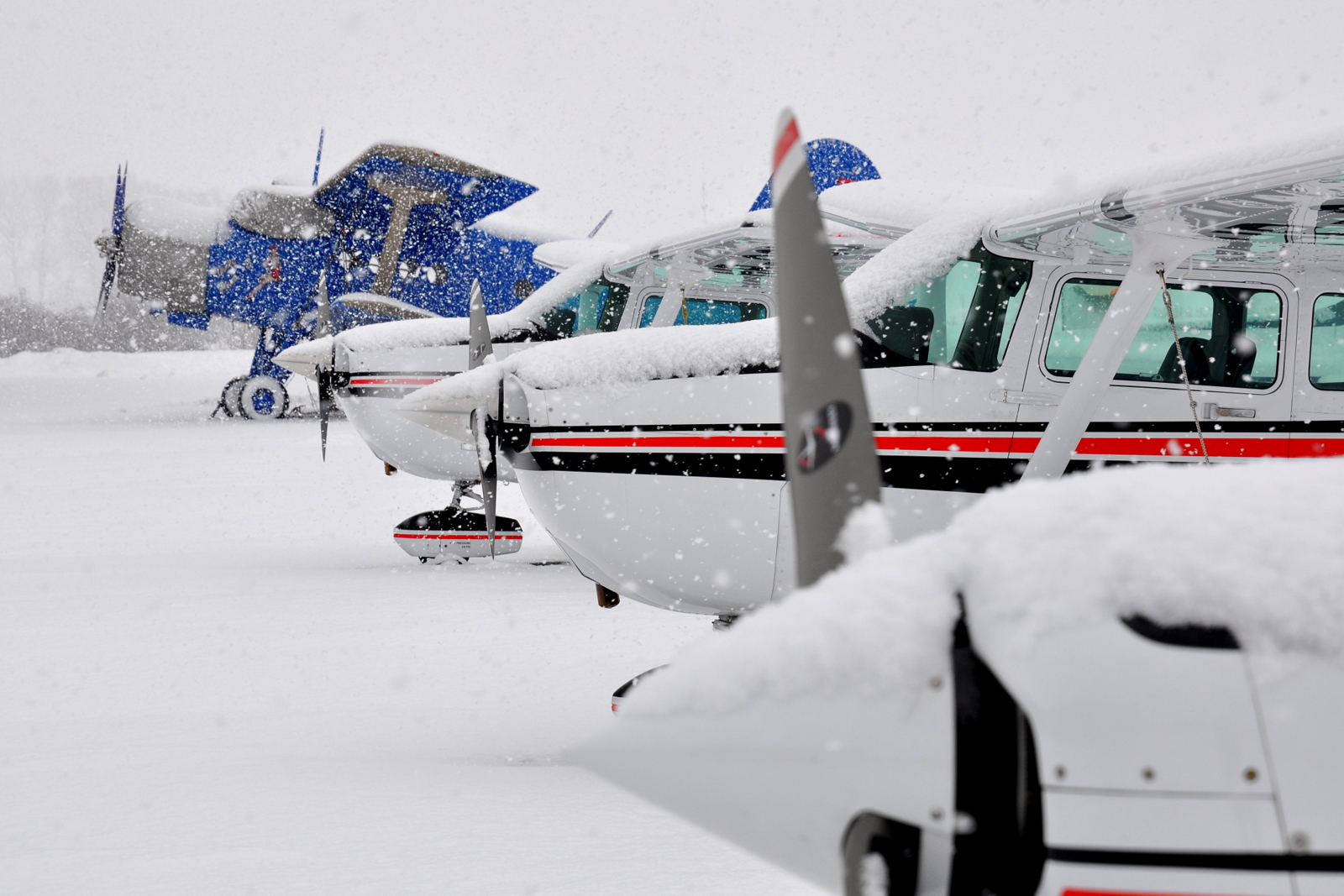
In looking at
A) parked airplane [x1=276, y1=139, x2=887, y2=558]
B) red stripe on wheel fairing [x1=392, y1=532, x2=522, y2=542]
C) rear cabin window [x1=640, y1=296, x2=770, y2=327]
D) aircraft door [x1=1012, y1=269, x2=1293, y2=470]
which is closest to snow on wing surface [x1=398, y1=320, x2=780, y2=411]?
aircraft door [x1=1012, y1=269, x2=1293, y2=470]

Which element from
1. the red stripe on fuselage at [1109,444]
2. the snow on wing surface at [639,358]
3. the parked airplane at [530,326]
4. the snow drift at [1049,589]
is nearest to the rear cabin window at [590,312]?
the parked airplane at [530,326]

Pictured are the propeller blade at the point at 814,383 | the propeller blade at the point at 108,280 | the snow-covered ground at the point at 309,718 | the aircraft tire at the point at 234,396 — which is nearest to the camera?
the propeller blade at the point at 814,383

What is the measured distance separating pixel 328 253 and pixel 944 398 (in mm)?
13840

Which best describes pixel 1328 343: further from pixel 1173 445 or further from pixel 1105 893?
pixel 1105 893

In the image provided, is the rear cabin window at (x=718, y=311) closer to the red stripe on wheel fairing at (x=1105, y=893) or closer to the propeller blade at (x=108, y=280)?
the red stripe on wheel fairing at (x=1105, y=893)

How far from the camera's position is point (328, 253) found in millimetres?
15281

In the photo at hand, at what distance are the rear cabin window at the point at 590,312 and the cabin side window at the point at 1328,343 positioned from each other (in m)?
3.64

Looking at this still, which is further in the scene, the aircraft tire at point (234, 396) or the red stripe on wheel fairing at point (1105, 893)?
the aircraft tire at point (234, 396)

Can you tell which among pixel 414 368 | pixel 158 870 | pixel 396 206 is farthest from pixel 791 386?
pixel 396 206

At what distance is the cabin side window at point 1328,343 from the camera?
3152 mm

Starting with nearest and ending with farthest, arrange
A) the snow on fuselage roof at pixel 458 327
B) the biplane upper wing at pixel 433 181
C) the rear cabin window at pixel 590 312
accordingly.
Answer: the rear cabin window at pixel 590 312, the snow on fuselage roof at pixel 458 327, the biplane upper wing at pixel 433 181

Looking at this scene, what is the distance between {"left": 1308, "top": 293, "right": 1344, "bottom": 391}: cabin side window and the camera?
10.3 ft

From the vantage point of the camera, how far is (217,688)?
3723mm

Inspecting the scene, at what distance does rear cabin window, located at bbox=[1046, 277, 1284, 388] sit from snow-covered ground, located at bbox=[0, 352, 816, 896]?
193 centimetres
